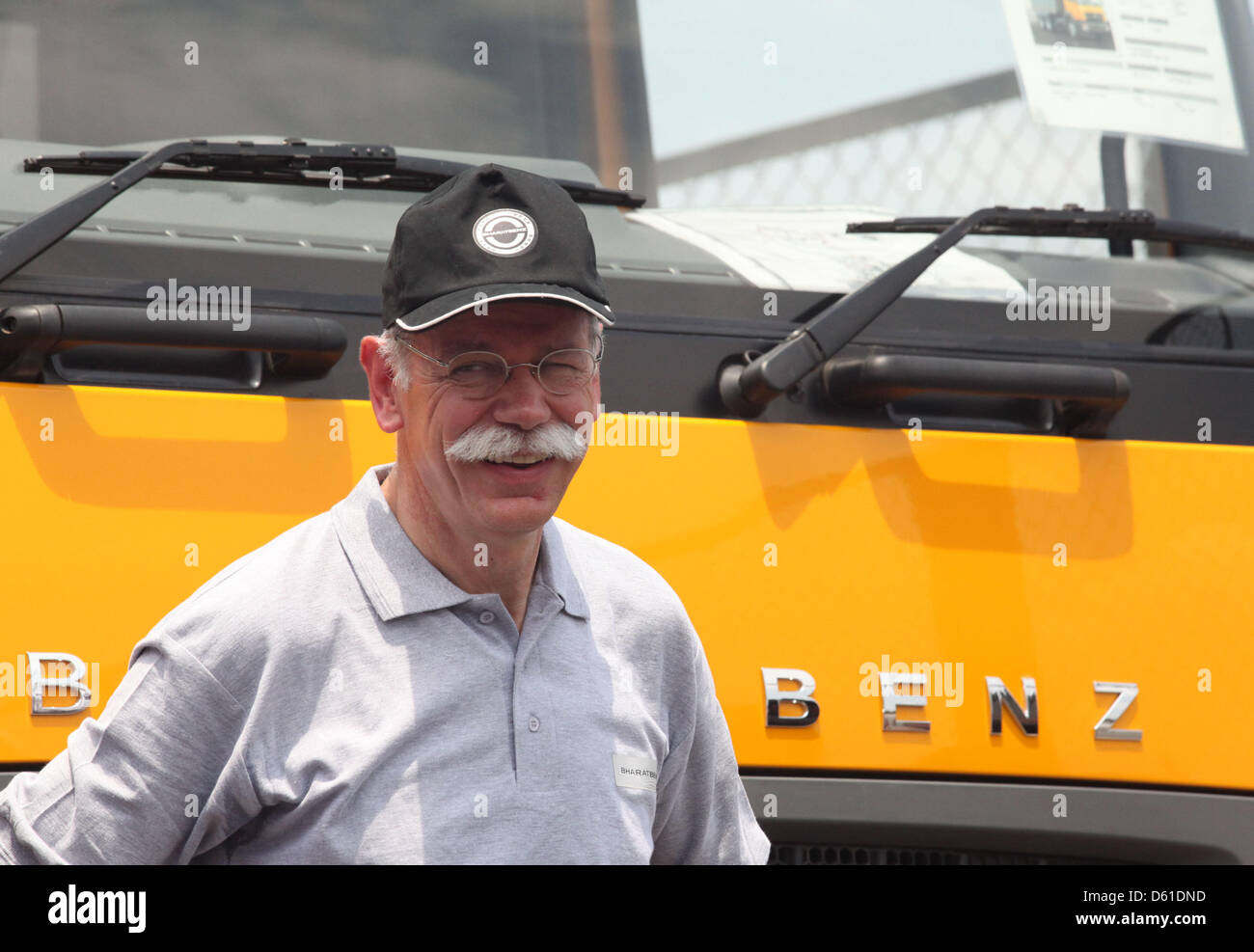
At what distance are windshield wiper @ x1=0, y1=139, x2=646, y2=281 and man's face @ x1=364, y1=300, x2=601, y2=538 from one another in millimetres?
703

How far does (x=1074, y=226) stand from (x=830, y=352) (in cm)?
63

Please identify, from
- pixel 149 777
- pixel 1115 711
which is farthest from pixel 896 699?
pixel 149 777

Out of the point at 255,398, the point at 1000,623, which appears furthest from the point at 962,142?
the point at 255,398

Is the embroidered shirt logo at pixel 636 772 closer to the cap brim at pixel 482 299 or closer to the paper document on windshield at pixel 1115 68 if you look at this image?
the cap brim at pixel 482 299

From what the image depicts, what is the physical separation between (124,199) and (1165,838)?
6.27ft

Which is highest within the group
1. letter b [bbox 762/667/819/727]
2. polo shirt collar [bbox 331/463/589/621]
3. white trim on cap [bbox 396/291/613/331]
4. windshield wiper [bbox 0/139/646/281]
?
windshield wiper [bbox 0/139/646/281]

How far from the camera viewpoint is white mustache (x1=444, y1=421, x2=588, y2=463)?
6.92 feet

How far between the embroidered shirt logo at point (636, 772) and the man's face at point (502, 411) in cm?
31

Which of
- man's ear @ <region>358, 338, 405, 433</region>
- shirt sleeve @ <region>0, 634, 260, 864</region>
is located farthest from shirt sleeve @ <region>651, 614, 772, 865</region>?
shirt sleeve @ <region>0, 634, 260, 864</region>

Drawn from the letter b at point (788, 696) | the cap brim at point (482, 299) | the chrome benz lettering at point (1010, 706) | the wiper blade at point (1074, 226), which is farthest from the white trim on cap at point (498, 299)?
the wiper blade at point (1074, 226)

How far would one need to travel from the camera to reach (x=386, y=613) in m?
2.08

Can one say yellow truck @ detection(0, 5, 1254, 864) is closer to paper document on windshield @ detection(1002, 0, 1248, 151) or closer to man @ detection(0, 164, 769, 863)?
man @ detection(0, 164, 769, 863)

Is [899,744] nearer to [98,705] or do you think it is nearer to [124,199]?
[98,705]
